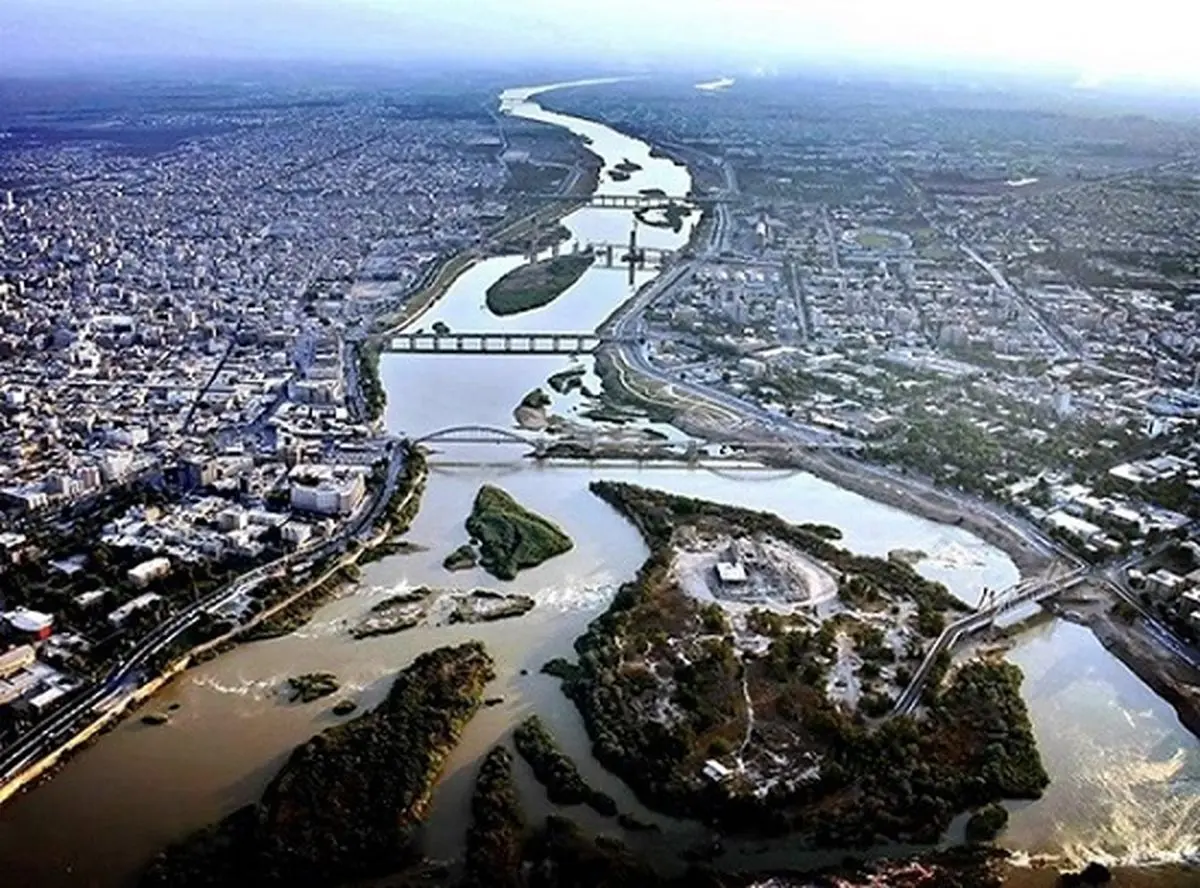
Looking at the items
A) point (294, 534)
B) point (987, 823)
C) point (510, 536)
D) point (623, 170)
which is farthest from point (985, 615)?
point (623, 170)

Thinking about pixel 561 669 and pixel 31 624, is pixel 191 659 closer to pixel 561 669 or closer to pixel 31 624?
pixel 31 624

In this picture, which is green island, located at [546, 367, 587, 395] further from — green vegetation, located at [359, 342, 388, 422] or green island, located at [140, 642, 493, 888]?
green island, located at [140, 642, 493, 888]

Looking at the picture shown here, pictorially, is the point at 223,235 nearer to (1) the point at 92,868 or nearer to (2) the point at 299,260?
(2) the point at 299,260

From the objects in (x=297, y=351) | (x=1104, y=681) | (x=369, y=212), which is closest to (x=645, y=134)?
(x=369, y=212)

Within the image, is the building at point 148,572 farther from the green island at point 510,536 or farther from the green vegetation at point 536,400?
the green vegetation at point 536,400

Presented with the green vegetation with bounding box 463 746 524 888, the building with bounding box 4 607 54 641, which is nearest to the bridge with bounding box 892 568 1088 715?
the green vegetation with bounding box 463 746 524 888
